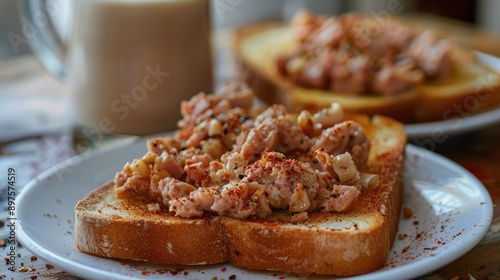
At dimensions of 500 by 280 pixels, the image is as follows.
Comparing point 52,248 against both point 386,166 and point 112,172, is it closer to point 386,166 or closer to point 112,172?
point 112,172

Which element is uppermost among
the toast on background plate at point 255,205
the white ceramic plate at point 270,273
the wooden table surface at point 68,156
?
the toast on background plate at point 255,205

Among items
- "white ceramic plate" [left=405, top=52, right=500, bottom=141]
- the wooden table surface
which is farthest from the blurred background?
"white ceramic plate" [left=405, top=52, right=500, bottom=141]

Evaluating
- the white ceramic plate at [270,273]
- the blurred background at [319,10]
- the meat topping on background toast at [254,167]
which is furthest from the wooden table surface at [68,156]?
the blurred background at [319,10]

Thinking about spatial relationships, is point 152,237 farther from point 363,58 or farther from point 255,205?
point 363,58

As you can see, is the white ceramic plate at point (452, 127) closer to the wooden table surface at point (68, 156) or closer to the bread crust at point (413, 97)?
the wooden table surface at point (68, 156)

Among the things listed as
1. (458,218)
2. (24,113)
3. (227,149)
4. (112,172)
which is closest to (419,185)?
(458,218)

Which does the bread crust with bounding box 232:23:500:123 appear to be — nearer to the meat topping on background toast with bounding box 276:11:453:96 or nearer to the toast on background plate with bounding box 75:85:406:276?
the meat topping on background toast with bounding box 276:11:453:96
